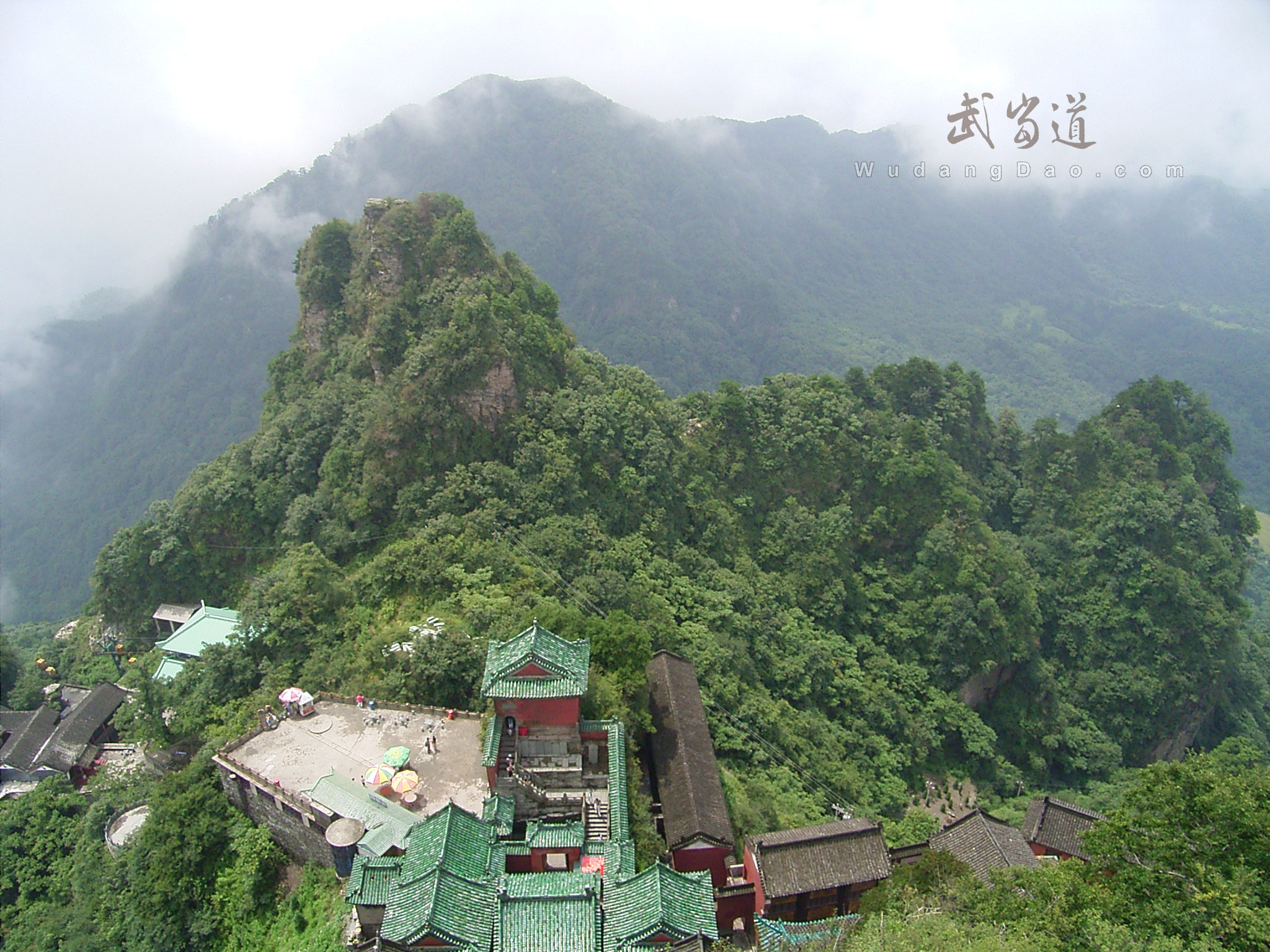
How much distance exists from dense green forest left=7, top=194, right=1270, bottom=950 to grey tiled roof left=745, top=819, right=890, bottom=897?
235cm

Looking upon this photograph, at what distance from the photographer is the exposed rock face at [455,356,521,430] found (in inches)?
1501

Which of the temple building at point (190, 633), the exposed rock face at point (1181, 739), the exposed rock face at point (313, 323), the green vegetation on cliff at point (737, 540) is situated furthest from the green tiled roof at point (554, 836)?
the exposed rock face at point (1181, 739)

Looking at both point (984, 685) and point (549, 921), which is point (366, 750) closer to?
point (549, 921)

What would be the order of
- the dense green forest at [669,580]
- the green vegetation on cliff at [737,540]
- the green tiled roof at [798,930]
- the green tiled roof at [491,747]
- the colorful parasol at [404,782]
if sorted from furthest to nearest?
the green vegetation on cliff at [737,540]
the dense green forest at [669,580]
the colorful parasol at [404,782]
the green tiled roof at [491,747]
the green tiled roof at [798,930]

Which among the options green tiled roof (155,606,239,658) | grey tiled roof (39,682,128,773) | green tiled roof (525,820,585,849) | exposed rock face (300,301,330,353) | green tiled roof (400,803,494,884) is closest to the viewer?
green tiled roof (400,803,494,884)

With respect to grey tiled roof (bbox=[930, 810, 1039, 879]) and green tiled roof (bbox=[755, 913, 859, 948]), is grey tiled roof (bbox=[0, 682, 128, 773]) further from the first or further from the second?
grey tiled roof (bbox=[930, 810, 1039, 879])

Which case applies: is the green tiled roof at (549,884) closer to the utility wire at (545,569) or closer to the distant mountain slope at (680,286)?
the utility wire at (545,569)

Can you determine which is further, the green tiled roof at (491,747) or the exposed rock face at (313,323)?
the exposed rock face at (313,323)

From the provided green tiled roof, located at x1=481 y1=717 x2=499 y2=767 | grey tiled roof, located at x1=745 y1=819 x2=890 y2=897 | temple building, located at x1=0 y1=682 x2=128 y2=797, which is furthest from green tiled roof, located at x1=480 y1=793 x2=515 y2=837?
temple building, located at x1=0 y1=682 x2=128 y2=797

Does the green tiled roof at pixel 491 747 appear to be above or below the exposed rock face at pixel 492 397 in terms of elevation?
below

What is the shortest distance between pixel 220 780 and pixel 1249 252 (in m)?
235

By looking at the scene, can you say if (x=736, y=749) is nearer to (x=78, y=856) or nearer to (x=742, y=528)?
(x=742, y=528)

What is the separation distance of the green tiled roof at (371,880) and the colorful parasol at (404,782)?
2.85 meters

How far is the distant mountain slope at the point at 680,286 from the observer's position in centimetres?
9438
